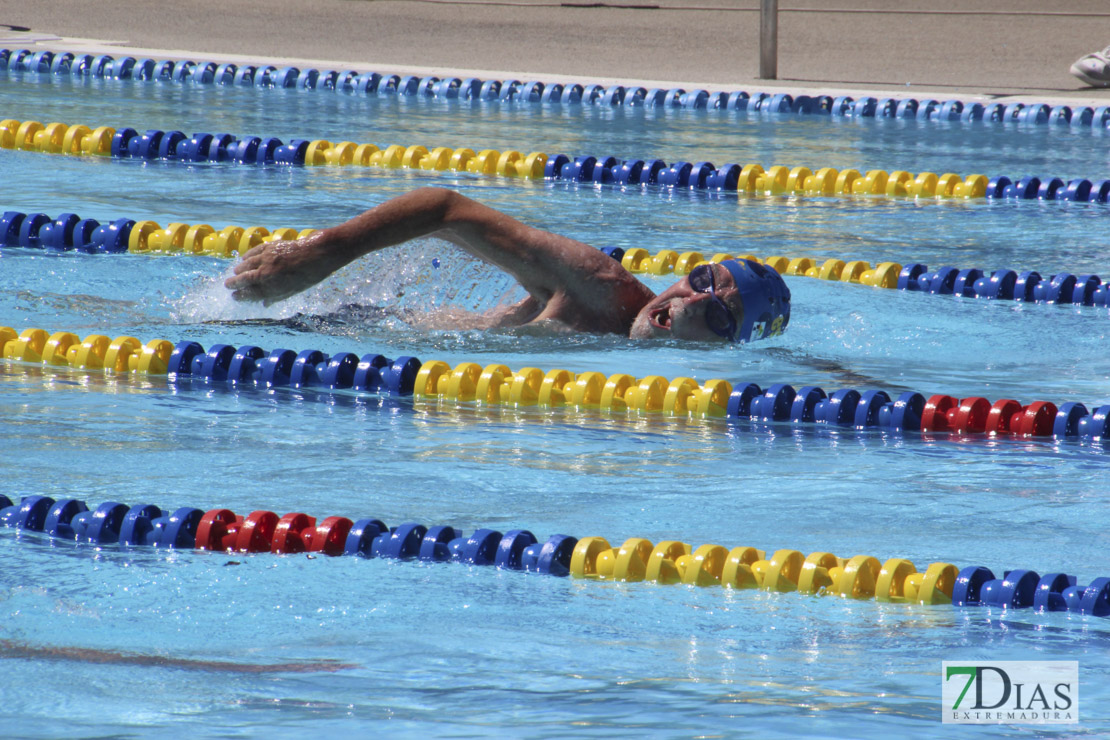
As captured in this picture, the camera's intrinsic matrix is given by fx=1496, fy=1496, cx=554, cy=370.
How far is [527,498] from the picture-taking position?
154 inches

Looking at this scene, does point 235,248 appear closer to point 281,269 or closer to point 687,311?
point 281,269

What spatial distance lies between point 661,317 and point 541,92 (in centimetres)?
708

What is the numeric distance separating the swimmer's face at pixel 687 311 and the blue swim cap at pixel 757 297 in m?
0.03

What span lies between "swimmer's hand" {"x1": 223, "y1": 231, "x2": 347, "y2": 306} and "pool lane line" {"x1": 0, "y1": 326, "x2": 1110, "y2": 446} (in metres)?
0.36

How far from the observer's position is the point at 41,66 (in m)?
12.6

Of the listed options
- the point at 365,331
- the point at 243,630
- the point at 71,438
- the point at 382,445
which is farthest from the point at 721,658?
the point at 365,331

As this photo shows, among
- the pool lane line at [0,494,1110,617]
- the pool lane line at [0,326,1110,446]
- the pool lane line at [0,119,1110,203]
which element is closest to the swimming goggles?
the pool lane line at [0,326,1110,446]

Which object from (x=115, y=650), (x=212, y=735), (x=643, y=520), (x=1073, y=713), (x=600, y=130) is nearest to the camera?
(x=212, y=735)

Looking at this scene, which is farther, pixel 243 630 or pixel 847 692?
pixel 243 630

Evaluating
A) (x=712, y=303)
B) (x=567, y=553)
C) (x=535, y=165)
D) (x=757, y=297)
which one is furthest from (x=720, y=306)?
(x=535, y=165)

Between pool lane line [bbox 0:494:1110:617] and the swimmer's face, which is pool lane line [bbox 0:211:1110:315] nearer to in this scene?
the swimmer's face

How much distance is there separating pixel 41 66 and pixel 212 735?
11259 millimetres

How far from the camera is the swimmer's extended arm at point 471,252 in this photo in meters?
4.76

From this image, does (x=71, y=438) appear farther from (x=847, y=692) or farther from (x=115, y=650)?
(x=847, y=692)
